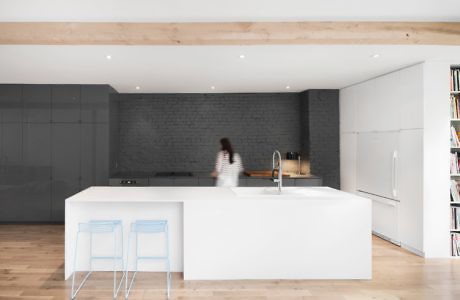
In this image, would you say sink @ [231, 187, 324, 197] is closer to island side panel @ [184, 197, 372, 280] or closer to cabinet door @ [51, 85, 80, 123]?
island side panel @ [184, 197, 372, 280]

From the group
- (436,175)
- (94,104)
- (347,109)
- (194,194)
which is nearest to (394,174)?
(436,175)

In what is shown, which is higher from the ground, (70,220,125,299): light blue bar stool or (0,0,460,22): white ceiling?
(0,0,460,22): white ceiling

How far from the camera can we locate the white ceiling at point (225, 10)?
10.6 ft

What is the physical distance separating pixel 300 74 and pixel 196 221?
9.80 ft

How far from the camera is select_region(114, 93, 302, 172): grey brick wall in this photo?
7.45 m

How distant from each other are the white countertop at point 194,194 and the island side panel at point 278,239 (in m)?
0.05

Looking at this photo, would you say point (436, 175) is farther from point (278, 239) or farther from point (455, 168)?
point (278, 239)

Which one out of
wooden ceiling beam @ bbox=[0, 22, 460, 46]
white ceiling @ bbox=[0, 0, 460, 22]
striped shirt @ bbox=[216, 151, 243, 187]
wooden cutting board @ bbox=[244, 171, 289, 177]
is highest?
white ceiling @ bbox=[0, 0, 460, 22]

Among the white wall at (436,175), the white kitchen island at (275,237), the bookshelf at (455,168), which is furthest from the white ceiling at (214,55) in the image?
the white kitchen island at (275,237)

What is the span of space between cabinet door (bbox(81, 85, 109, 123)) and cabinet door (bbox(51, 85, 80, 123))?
109 millimetres

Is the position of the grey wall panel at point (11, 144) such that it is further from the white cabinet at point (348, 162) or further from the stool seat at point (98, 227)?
the white cabinet at point (348, 162)

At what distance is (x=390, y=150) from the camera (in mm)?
5527

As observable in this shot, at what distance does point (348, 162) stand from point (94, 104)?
4.73 m

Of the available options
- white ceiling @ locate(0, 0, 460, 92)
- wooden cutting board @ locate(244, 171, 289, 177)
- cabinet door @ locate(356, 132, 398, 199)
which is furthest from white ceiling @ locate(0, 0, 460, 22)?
wooden cutting board @ locate(244, 171, 289, 177)
